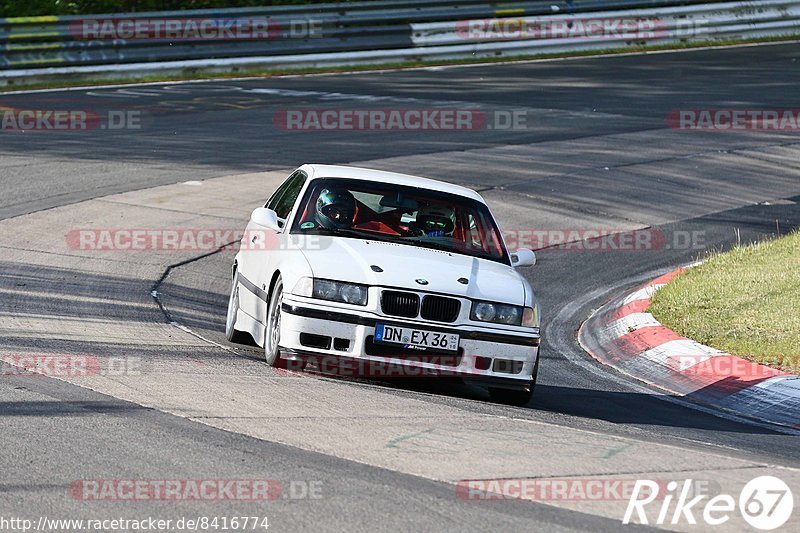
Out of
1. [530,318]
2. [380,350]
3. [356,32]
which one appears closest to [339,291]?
[380,350]

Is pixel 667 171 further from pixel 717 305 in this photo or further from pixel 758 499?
pixel 758 499

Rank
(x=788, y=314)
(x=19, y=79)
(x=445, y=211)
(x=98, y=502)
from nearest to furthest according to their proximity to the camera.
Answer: (x=98, y=502), (x=445, y=211), (x=788, y=314), (x=19, y=79)

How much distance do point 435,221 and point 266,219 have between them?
4.04 ft

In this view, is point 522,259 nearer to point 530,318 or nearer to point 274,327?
point 530,318

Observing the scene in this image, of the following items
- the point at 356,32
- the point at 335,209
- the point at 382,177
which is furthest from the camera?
the point at 356,32

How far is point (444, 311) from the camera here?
8.13m

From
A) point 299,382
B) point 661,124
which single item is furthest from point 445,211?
point 661,124

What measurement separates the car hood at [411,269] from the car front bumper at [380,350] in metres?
0.24

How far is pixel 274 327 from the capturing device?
8477 mm

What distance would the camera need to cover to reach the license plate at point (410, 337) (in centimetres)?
800

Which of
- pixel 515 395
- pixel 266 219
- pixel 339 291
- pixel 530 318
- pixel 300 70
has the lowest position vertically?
pixel 515 395

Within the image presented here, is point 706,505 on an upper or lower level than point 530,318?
lower

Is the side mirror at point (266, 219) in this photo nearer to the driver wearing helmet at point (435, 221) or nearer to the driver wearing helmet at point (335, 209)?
the driver wearing helmet at point (335, 209)

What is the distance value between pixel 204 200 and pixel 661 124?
32.7 feet
